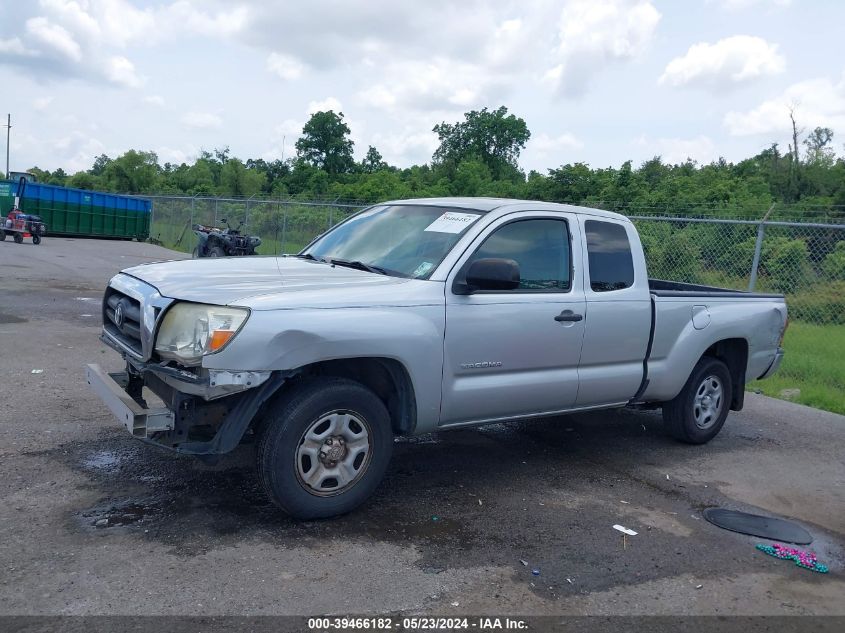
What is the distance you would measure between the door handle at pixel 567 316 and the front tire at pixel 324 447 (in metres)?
1.47

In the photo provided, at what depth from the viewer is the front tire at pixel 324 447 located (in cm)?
419

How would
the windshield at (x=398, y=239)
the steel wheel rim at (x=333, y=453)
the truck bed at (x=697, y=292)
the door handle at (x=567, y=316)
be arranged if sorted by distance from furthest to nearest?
the truck bed at (x=697, y=292)
the door handle at (x=567, y=316)
the windshield at (x=398, y=239)
the steel wheel rim at (x=333, y=453)

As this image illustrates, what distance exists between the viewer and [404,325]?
4527 mm

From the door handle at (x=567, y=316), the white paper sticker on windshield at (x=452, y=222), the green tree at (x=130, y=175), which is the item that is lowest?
the door handle at (x=567, y=316)

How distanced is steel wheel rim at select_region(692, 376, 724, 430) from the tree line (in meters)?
11.8

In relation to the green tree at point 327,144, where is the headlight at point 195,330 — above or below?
below

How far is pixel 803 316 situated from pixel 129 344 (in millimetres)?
9596

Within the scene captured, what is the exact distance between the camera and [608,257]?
5844 millimetres

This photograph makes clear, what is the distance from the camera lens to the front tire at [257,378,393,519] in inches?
165

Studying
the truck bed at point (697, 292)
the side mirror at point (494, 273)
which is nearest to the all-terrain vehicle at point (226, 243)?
the truck bed at point (697, 292)

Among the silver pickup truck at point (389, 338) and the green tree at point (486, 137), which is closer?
the silver pickup truck at point (389, 338)

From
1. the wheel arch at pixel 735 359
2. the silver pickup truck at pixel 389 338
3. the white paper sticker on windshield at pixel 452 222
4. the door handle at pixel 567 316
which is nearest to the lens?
the silver pickup truck at pixel 389 338

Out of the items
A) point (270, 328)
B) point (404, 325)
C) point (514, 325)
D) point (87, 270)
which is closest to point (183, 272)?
point (270, 328)

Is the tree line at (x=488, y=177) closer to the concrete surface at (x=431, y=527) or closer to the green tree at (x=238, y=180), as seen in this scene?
the green tree at (x=238, y=180)
